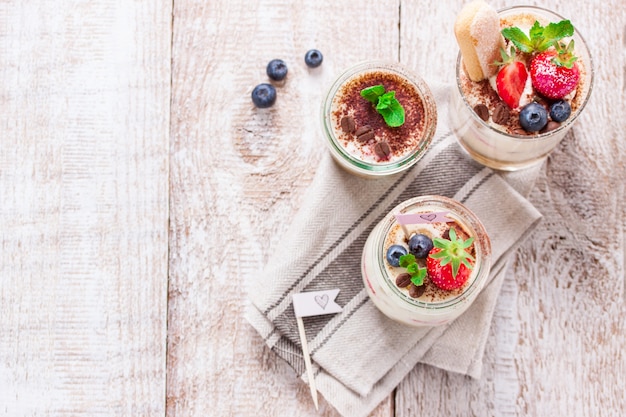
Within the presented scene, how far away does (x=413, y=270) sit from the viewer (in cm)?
144

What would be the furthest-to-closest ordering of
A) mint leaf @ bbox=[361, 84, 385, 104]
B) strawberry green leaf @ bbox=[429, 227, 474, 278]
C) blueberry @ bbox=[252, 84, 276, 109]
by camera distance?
1. blueberry @ bbox=[252, 84, 276, 109]
2. mint leaf @ bbox=[361, 84, 385, 104]
3. strawberry green leaf @ bbox=[429, 227, 474, 278]

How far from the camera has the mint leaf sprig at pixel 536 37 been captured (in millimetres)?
1464

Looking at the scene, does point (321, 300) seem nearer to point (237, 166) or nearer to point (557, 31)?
point (237, 166)

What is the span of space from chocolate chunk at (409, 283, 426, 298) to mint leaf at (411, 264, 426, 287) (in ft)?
0.07

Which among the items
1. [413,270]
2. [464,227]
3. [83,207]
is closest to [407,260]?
[413,270]

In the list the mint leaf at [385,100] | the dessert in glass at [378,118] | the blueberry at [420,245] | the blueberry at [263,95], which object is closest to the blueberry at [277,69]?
the blueberry at [263,95]

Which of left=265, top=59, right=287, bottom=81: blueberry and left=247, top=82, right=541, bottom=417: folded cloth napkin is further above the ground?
left=265, top=59, right=287, bottom=81: blueberry

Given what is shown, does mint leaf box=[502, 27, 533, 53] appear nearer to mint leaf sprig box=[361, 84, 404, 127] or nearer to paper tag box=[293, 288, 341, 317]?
mint leaf sprig box=[361, 84, 404, 127]

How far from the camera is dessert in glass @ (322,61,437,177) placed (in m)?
1.55

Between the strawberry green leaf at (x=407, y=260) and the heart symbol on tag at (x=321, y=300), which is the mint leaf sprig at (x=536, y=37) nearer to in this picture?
the strawberry green leaf at (x=407, y=260)

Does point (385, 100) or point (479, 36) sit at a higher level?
point (479, 36)

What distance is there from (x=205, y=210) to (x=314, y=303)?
0.35 m

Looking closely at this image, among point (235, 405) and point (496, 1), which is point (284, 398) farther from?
point (496, 1)

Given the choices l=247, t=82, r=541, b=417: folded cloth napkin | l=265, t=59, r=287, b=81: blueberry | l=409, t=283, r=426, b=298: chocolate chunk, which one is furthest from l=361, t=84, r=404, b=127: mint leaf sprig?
l=409, t=283, r=426, b=298: chocolate chunk
